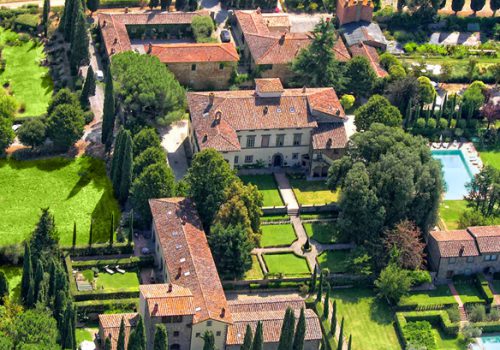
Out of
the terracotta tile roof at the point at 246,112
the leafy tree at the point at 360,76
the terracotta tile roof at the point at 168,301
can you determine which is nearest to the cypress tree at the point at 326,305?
the terracotta tile roof at the point at 168,301

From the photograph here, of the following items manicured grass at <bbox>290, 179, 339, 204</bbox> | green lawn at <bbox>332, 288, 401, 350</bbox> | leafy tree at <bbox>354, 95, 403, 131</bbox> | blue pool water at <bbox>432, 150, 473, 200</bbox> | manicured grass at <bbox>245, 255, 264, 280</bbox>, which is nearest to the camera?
green lawn at <bbox>332, 288, 401, 350</bbox>

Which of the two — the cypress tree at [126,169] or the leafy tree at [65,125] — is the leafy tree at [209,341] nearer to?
the cypress tree at [126,169]

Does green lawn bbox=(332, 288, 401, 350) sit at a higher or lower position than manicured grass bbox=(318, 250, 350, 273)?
lower

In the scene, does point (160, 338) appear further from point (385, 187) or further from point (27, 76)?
point (27, 76)

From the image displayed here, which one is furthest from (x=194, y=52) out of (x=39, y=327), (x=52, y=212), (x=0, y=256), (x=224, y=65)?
(x=39, y=327)

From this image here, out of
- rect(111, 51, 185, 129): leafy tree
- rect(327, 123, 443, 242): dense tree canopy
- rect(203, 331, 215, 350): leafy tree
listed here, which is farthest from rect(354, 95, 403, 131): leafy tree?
rect(203, 331, 215, 350): leafy tree

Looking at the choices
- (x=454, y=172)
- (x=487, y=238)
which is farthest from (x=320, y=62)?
(x=487, y=238)

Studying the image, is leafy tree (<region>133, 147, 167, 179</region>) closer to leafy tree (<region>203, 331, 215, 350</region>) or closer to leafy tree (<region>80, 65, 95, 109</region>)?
leafy tree (<region>80, 65, 95, 109</region>)
